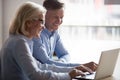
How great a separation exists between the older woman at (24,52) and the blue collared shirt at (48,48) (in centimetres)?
40

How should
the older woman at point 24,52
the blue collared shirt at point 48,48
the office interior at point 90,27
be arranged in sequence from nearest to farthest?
1. the older woman at point 24,52
2. the blue collared shirt at point 48,48
3. the office interior at point 90,27

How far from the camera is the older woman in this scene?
151 centimetres

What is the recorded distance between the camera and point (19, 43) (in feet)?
5.11

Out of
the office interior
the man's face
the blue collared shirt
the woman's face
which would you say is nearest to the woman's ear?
the woman's face

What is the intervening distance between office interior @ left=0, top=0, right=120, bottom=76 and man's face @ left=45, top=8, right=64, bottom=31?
37.6 inches

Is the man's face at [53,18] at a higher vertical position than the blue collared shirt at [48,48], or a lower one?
higher

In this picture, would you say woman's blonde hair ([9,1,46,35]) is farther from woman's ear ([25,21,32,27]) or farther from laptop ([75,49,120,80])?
laptop ([75,49,120,80])

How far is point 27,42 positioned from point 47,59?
491mm

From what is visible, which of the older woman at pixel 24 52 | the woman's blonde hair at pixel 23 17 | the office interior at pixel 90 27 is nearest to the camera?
the older woman at pixel 24 52

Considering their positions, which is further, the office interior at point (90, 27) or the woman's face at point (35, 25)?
the office interior at point (90, 27)

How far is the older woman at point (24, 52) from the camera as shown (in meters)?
1.51

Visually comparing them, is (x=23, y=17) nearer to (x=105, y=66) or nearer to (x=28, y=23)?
(x=28, y=23)

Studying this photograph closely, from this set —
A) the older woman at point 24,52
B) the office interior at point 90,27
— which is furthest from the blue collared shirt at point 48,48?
the office interior at point 90,27

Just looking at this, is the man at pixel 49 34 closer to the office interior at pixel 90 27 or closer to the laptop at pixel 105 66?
the laptop at pixel 105 66
